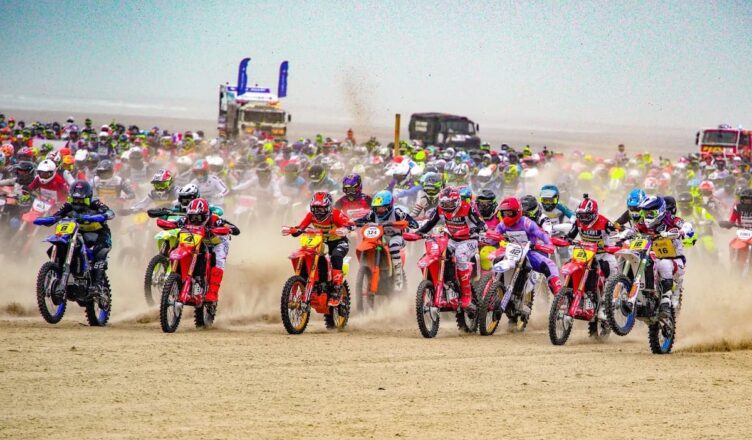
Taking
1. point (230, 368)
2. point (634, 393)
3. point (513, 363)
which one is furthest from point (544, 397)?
point (230, 368)

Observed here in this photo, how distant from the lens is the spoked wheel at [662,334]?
48.5 feet

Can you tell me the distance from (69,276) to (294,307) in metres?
2.79

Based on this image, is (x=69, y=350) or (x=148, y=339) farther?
(x=148, y=339)

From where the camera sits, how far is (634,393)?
39.3 ft

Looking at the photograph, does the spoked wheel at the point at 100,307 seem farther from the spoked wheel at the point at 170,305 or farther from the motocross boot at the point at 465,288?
the motocross boot at the point at 465,288

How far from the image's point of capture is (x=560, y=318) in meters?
15.2

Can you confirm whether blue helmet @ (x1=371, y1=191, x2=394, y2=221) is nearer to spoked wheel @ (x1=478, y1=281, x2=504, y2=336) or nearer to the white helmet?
spoked wheel @ (x1=478, y1=281, x2=504, y2=336)

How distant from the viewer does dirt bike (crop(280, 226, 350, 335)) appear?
1508cm

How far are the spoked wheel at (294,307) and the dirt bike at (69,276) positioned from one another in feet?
7.78

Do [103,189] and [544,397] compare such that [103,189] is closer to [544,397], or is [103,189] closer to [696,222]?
[696,222]

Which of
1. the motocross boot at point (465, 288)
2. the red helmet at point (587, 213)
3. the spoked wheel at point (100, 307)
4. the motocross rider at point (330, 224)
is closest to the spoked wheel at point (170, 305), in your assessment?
the spoked wheel at point (100, 307)

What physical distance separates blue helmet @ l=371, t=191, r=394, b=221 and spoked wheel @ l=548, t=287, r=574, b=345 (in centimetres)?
330

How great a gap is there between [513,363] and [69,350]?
15.6 feet

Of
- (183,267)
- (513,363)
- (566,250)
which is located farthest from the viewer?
(566,250)
